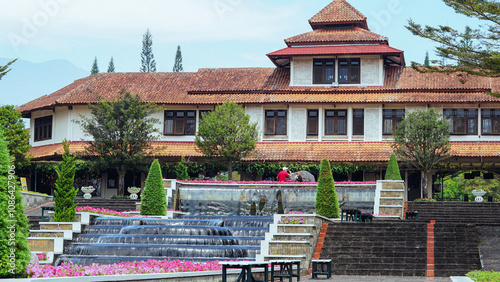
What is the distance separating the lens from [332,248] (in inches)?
862

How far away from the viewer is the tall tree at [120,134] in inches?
1518

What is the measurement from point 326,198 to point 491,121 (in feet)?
61.9

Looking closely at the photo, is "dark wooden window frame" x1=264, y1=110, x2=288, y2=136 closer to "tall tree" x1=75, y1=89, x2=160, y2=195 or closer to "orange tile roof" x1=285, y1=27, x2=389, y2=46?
"orange tile roof" x1=285, y1=27, x2=389, y2=46

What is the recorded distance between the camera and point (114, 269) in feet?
52.4

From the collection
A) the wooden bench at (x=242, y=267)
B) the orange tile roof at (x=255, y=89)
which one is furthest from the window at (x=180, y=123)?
the wooden bench at (x=242, y=267)

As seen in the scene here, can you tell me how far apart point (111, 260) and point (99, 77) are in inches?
1141

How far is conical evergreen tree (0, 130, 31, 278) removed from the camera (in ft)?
39.7

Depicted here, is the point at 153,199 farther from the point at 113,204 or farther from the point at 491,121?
the point at 491,121

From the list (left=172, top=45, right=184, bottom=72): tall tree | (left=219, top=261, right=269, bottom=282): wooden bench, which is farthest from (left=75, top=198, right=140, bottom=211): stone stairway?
(left=172, top=45, right=184, bottom=72): tall tree

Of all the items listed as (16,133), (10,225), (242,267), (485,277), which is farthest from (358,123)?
(10,225)

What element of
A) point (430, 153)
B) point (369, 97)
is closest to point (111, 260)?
point (430, 153)

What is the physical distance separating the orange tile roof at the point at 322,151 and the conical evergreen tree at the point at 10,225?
26694mm

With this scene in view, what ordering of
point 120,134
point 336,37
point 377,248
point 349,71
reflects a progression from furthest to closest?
1. point 336,37
2. point 349,71
3. point 120,134
4. point 377,248

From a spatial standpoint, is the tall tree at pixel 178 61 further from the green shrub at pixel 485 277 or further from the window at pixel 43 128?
the green shrub at pixel 485 277
